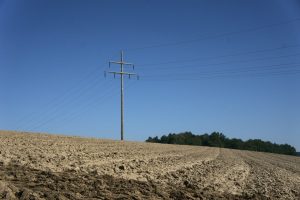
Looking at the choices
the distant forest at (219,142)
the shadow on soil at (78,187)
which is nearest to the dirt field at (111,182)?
the shadow on soil at (78,187)

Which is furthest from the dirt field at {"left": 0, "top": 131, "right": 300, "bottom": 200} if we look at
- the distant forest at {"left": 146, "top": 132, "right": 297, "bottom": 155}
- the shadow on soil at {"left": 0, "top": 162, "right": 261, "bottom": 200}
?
the distant forest at {"left": 146, "top": 132, "right": 297, "bottom": 155}

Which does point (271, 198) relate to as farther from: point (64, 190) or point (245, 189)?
point (64, 190)

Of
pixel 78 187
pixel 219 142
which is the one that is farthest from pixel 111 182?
pixel 219 142

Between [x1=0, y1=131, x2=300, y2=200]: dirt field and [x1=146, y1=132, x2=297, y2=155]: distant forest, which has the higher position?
[x1=146, y1=132, x2=297, y2=155]: distant forest

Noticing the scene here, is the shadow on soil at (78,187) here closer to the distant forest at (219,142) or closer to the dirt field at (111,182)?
the dirt field at (111,182)

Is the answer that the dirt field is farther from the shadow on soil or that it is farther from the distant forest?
the distant forest

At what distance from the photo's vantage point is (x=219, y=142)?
156m

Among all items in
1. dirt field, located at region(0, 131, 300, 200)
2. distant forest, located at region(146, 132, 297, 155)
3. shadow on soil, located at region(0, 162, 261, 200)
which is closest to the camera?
shadow on soil, located at region(0, 162, 261, 200)

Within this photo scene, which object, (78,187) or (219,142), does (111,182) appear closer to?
(78,187)

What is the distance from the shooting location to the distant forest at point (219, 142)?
493ft

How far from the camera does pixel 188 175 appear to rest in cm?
1717

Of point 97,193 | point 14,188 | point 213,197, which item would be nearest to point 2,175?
point 14,188

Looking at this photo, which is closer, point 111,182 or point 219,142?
point 111,182

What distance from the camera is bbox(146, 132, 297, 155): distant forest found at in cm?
15038
